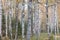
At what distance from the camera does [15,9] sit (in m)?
2.29

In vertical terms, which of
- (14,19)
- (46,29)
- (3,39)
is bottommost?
(3,39)

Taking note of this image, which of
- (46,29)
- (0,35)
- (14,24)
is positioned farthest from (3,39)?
(46,29)

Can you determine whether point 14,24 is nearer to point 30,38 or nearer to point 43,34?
point 30,38

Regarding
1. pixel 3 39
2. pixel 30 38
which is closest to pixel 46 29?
pixel 30 38

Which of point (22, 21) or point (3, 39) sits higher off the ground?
point (22, 21)

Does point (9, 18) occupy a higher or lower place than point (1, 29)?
higher

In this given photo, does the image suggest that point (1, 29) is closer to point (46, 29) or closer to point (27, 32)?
point (27, 32)

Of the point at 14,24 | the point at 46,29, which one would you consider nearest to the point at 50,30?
the point at 46,29

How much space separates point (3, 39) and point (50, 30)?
0.71 meters

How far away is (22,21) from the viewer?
7.49 feet

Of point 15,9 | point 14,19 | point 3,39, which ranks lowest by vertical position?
point 3,39

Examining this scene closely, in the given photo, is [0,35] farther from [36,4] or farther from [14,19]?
[36,4]

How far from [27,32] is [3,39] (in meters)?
0.37

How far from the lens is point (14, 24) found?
231 centimetres
